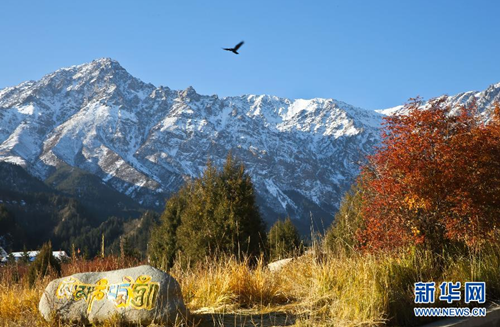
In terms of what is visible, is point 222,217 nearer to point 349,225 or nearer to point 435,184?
point 349,225

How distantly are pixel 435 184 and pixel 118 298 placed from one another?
574 cm

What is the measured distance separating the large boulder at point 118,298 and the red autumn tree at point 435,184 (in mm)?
4721

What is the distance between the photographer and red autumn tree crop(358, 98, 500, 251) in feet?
26.0

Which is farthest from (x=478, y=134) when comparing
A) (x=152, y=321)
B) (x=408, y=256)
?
(x=152, y=321)

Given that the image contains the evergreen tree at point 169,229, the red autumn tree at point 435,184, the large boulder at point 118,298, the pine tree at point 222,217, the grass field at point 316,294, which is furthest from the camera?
the evergreen tree at point 169,229

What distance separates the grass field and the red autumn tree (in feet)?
2.41

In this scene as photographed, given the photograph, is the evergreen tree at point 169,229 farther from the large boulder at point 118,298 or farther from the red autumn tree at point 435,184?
the large boulder at point 118,298

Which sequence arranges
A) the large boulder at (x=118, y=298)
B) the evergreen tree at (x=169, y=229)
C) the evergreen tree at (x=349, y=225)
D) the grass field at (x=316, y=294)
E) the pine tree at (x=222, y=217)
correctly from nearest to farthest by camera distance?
1. the large boulder at (x=118, y=298)
2. the grass field at (x=316, y=294)
3. the evergreen tree at (x=349, y=225)
4. the pine tree at (x=222, y=217)
5. the evergreen tree at (x=169, y=229)

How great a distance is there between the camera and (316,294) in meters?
6.22

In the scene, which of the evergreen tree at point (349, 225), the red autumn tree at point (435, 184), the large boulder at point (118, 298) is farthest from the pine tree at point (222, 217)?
the large boulder at point (118, 298)

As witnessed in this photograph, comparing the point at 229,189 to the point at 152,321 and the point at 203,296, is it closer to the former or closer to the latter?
the point at 203,296

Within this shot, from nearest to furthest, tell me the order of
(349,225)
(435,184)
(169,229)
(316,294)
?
1. (316,294)
2. (435,184)
3. (349,225)
4. (169,229)

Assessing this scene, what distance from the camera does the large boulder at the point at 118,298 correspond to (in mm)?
5184

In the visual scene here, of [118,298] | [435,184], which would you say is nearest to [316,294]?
[118,298]
